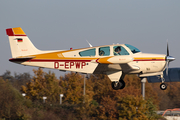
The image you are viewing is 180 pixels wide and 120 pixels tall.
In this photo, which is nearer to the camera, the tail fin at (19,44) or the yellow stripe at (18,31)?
the tail fin at (19,44)

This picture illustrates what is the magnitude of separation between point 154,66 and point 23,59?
8.61 meters

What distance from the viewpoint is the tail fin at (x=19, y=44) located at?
19.6 meters

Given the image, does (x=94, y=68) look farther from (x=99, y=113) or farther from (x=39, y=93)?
(x=39, y=93)

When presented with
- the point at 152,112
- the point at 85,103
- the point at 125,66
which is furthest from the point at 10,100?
the point at 125,66

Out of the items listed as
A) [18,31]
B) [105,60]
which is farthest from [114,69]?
[18,31]

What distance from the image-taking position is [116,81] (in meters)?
18.3

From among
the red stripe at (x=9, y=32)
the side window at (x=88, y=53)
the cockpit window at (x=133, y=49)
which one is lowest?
the side window at (x=88, y=53)

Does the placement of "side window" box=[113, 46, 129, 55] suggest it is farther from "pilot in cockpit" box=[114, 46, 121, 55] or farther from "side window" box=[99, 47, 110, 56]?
"side window" box=[99, 47, 110, 56]

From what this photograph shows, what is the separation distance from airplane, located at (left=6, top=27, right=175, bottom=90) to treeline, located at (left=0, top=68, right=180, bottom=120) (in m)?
31.6

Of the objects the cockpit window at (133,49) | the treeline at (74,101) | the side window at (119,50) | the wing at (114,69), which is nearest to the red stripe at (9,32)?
the wing at (114,69)

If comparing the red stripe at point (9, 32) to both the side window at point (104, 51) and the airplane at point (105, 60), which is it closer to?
the airplane at point (105, 60)

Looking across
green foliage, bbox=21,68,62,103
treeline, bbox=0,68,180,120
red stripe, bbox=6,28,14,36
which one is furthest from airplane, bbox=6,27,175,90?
green foliage, bbox=21,68,62,103

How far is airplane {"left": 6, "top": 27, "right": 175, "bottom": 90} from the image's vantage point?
17.6 m

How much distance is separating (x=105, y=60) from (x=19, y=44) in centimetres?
666
